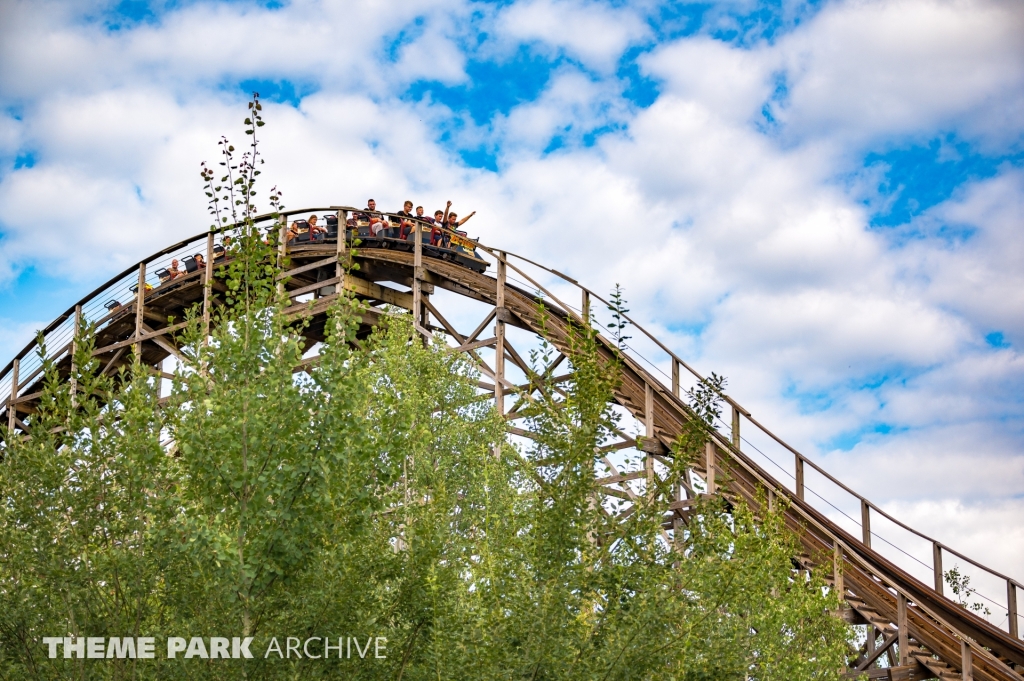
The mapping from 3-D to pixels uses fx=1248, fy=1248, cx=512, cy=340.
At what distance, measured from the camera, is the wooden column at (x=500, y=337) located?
1911cm

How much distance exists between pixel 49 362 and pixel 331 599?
3259mm

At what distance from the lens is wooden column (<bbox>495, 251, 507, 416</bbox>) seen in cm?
1911

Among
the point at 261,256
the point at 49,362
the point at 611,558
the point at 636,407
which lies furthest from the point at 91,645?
the point at 636,407

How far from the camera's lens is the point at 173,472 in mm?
9188

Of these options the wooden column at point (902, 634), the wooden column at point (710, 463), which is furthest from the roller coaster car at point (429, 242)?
the wooden column at point (902, 634)

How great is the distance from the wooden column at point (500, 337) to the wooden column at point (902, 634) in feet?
20.6

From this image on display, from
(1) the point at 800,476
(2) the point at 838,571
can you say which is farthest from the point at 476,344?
(2) the point at 838,571

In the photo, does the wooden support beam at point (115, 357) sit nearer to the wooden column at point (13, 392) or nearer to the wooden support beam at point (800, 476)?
the wooden column at point (13, 392)

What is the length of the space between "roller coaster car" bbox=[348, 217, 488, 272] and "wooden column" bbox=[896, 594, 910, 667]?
28.7 feet

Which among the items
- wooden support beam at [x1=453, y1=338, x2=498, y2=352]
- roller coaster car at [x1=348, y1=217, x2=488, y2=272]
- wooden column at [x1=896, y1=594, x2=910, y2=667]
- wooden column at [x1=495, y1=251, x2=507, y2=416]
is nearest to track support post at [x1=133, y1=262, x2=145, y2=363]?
roller coaster car at [x1=348, y1=217, x2=488, y2=272]

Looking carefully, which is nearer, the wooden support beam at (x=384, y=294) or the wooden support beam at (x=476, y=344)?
the wooden support beam at (x=476, y=344)

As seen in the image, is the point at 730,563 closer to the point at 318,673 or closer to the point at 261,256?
the point at 318,673

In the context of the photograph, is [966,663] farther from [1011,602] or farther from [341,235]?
[341,235]

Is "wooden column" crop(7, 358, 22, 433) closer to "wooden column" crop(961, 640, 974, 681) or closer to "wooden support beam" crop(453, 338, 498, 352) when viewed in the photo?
"wooden support beam" crop(453, 338, 498, 352)
